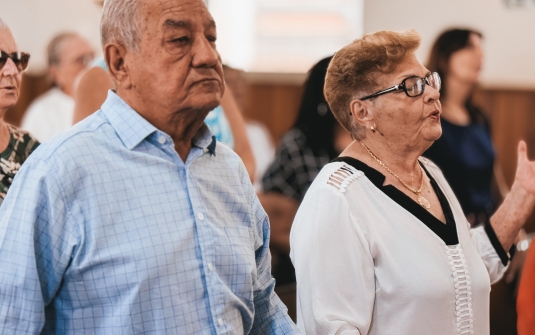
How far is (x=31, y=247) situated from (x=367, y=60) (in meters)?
1.10

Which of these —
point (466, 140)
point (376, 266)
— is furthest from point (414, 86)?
point (466, 140)

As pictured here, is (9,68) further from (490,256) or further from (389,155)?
(490,256)

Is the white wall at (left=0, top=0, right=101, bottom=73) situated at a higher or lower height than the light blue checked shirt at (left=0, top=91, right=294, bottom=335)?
lower

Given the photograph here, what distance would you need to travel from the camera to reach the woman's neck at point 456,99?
3.99 m

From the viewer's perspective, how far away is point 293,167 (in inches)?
130

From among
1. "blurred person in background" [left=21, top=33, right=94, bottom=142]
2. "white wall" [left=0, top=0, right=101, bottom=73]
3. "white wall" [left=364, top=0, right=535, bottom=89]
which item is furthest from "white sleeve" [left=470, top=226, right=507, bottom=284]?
"white wall" [left=0, top=0, right=101, bottom=73]

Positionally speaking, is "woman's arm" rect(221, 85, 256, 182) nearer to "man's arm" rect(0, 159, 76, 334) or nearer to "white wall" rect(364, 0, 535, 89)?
"man's arm" rect(0, 159, 76, 334)

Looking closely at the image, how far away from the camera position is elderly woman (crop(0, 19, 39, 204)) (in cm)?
175

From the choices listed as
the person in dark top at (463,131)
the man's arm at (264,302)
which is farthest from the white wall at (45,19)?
the man's arm at (264,302)

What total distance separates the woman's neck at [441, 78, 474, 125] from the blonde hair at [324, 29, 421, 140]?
2014mm

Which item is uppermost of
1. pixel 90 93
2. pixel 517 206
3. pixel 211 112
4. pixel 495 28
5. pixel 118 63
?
pixel 118 63

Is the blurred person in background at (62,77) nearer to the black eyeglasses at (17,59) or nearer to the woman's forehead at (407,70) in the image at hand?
the black eyeglasses at (17,59)

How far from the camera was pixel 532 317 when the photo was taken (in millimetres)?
2195

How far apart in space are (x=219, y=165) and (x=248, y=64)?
223 inches
